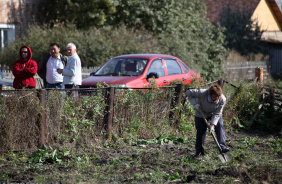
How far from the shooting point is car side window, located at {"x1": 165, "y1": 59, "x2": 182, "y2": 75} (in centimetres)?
1198

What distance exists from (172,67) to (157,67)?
72 cm

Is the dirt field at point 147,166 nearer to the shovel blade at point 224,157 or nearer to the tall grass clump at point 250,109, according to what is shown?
the shovel blade at point 224,157

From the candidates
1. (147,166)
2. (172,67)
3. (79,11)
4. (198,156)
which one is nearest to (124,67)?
(172,67)

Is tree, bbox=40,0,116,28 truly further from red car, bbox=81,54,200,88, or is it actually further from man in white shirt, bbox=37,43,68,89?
man in white shirt, bbox=37,43,68,89

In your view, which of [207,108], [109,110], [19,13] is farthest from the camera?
[19,13]

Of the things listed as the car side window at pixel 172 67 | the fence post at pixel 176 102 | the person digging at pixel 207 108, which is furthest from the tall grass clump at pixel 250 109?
the person digging at pixel 207 108

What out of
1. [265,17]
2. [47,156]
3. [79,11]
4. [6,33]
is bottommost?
[47,156]

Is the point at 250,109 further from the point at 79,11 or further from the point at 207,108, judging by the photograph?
the point at 79,11

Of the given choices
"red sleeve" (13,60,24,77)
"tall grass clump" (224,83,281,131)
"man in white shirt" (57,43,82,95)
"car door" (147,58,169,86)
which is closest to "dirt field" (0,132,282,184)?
"man in white shirt" (57,43,82,95)

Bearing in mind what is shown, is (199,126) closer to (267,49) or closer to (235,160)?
(235,160)

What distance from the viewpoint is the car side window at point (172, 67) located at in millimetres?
11977

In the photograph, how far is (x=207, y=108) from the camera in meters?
7.56

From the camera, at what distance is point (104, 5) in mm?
20266

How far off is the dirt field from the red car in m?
2.41
